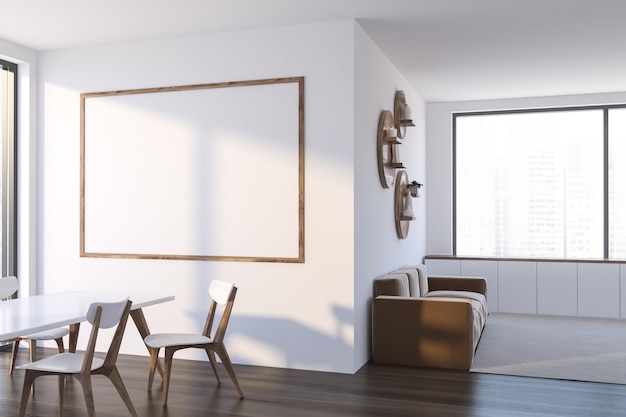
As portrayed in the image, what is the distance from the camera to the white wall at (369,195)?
16.8ft

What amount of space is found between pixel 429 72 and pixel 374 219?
81.6 inches

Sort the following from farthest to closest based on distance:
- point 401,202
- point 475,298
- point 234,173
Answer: point 401,202 < point 475,298 < point 234,173

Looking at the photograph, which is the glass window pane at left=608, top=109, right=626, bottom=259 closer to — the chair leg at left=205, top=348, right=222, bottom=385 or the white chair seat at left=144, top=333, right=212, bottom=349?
the chair leg at left=205, top=348, right=222, bottom=385

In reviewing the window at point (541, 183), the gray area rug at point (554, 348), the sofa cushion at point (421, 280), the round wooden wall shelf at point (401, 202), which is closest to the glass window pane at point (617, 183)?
the window at point (541, 183)

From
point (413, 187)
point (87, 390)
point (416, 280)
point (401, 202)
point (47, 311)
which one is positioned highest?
point (413, 187)

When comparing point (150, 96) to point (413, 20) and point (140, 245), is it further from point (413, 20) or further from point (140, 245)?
point (413, 20)

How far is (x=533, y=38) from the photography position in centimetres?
555

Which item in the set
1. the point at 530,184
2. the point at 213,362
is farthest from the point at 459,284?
the point at 213,362

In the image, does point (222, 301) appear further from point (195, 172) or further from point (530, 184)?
point (530, 184)

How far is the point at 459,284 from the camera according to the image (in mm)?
7160

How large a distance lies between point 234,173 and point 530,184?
4.73 meters

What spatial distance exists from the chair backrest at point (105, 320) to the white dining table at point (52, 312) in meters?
0.20

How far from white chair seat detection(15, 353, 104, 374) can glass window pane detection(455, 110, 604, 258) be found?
6.09 m

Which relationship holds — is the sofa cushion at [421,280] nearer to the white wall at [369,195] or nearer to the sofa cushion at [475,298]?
the sofa cushion at [475,298]
